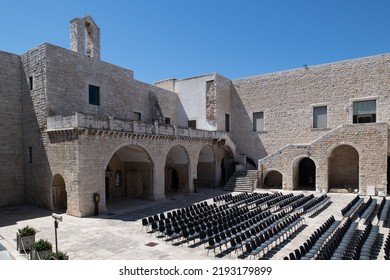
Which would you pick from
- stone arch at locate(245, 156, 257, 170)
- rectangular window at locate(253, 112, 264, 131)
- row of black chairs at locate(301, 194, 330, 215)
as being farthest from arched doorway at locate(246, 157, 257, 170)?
row of black chairs at locate(301, 194, 330, 215)

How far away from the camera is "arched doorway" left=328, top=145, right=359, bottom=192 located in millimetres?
25422

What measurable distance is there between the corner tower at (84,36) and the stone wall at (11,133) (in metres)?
4.42

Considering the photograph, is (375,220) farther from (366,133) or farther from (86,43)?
(86,43)

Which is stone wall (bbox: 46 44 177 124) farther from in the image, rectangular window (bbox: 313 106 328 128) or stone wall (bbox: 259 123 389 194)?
rectangular window (bbox: 313 106 328 128)

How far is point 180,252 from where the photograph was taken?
10.4 metres

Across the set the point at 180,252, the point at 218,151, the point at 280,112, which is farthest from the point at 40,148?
the point at 280,112

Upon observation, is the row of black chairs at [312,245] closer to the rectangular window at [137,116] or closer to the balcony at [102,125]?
the balcony at [102,125]

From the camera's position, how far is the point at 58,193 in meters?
18.1

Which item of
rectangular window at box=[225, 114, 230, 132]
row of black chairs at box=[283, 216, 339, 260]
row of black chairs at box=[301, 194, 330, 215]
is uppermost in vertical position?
rectangular window at box=[225, 114, 230, 132]

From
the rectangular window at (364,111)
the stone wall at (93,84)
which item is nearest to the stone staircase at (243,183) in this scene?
the stone wall at (93,84)

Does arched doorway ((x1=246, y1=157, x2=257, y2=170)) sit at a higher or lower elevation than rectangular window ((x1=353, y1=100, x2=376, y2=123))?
lower

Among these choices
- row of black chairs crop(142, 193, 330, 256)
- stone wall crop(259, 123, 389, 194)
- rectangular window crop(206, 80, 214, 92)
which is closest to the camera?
row of black chairs crop(142, 193, 330, 256)

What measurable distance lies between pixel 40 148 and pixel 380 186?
87.3 ft

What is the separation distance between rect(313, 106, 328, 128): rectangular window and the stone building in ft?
0.34
